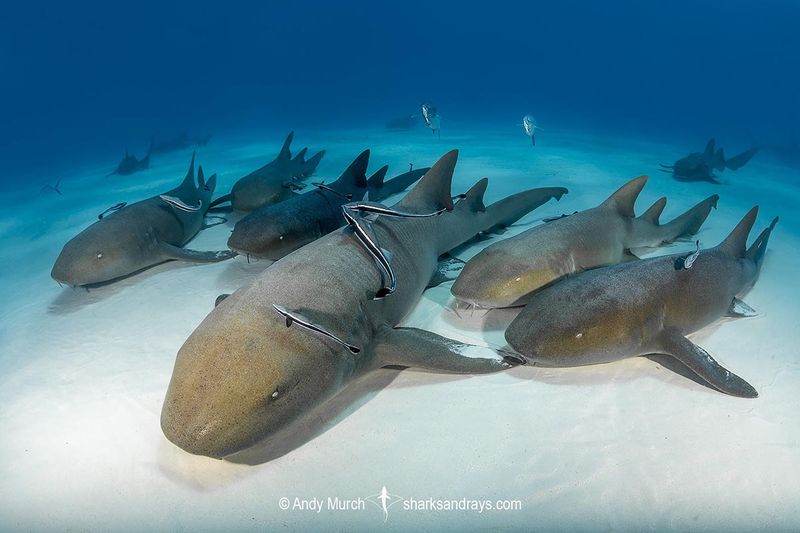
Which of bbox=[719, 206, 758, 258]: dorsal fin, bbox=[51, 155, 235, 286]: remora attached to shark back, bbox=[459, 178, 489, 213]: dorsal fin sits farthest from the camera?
bbox=[459, 178, 489, 213]: dorsal fin

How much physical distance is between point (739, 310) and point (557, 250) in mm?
1785

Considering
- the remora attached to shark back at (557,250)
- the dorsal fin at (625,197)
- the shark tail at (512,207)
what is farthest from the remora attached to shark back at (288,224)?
the dorsal fin at (625,197)

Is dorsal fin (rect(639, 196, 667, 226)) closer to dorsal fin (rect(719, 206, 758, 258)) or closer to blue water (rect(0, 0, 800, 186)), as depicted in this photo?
dorsal fin (rect(719, 206, 758, 258))

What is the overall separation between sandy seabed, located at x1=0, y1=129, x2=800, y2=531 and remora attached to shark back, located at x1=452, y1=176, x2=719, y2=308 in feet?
1.26

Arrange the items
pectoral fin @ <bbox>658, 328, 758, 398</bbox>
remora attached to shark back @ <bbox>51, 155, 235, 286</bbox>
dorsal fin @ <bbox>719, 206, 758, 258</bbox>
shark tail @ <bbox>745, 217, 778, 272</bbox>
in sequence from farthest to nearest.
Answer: remora attached to shark back @ <bbox>51, 155, 235, 286</bbox> → shark tail @ <bbox>745, 217, 778, 272</bbox> → dorsal fin @ <bbox>719, 206, 758, 258</bbox> → pectoral fin @ <bbox>658, 328, 758, 398</bbox>

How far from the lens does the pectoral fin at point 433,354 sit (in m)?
3.18

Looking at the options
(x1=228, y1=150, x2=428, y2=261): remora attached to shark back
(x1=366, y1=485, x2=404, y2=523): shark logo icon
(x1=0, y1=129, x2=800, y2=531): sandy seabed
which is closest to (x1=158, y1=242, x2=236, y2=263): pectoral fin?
(x1=228, y1=150, x2=428, y2=261): remora attached to shark back

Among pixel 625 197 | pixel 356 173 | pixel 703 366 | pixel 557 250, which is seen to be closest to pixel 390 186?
pixel 356 173

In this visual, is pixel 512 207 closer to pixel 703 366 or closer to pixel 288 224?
pixel 288 224

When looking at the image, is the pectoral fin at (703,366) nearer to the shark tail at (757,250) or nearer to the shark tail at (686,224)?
the shark tail at (757,250)

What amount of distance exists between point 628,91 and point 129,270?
4403 inches

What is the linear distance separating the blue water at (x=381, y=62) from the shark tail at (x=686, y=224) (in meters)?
48.4

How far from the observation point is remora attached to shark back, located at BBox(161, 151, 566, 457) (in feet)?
7.29

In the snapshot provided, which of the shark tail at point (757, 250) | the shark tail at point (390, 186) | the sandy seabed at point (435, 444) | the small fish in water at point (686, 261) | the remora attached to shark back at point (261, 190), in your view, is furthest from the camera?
the shark tail at point (390, 186)
